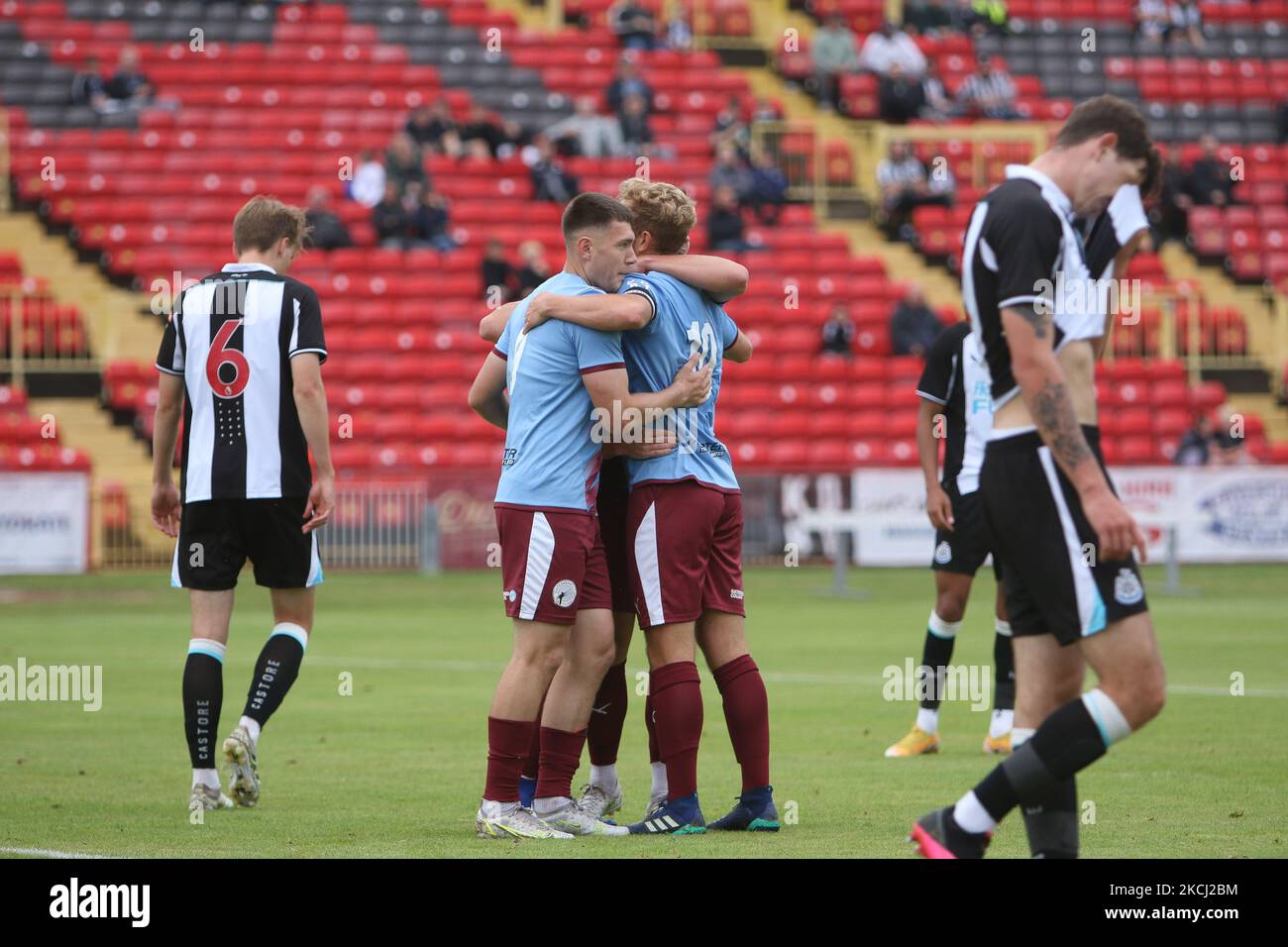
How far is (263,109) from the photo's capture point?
30.7 meters

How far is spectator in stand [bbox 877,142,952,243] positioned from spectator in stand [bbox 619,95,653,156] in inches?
153

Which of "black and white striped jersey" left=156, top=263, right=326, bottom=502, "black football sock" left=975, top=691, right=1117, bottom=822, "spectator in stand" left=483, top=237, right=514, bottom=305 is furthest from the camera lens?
"spectator in stand" left=483, top=237, right=514, bottom=305

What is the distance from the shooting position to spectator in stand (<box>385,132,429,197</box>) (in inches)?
1083

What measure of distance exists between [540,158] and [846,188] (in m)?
5.70

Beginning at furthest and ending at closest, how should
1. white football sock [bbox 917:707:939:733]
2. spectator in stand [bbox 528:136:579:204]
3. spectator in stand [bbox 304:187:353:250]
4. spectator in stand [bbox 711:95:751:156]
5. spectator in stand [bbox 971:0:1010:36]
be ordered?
1. spectator in stand [bbox 971:0:1010:36]
2. spectator in stand [bbox 711:95:751:156]
3. spectator in stand [bbox 528:136:579:204]
4. spectator in stand [bbox 304:187:353:250]
5. white football sock [bbox 917:707:939:733]

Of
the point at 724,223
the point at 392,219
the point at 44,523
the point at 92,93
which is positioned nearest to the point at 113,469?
the point at 44,523

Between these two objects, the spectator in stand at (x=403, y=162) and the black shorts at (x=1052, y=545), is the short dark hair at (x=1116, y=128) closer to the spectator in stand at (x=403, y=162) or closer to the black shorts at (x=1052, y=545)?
the black shorts at (x=1052, y=545)

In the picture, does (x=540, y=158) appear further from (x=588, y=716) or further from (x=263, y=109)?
(x=588, y=716)

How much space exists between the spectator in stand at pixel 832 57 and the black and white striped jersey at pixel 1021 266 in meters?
27.7

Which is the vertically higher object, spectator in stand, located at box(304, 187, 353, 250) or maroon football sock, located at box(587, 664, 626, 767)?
spectator in stand, located at box(304, 187, 353, 250)

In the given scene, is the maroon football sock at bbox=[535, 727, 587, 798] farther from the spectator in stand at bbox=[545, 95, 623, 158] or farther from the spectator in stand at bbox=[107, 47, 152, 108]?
the spectator in stand at bbox=[107, 47, 152, 108]

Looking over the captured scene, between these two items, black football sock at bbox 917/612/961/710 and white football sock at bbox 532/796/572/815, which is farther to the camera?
black football sock at bbox 917/612/961/710

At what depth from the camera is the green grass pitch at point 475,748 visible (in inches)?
260

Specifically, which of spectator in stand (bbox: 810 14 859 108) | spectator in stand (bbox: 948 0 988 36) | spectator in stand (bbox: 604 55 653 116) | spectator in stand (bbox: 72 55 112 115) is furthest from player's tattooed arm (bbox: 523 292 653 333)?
spectator in stand (bbox: 948 0 988 36)
